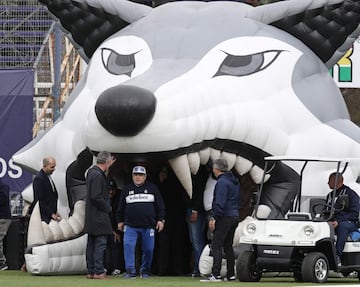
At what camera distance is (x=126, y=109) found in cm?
1416

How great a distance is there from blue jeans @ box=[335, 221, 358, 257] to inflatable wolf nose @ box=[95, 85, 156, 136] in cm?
232

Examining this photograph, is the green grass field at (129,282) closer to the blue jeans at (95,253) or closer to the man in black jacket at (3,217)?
the blue jeans at (95,253)

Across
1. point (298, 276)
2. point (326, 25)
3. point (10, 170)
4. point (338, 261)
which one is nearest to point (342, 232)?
point (338, 261)

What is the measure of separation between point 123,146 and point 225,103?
117 centimetres

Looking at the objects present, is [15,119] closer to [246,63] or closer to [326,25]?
[246,63]

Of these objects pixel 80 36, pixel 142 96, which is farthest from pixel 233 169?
pixel 80 36

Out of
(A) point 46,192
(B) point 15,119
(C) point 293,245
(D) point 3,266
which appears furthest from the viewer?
(B) point 15,119

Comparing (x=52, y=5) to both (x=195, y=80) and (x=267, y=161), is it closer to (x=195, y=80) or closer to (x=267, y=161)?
(x=195, y=80)

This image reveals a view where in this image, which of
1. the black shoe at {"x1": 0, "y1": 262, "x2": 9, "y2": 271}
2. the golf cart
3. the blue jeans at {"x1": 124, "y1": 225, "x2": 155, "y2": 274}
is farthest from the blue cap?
the black shoe at {"x1": 0, "y1": 262, "x2": 9, "y2": 271}

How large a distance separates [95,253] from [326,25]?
11.9 feet

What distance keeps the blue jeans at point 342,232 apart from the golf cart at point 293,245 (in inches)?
3.0

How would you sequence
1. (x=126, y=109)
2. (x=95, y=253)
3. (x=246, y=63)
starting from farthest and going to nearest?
1. (x=246, y=63)
2. (x=95, y=253)
3. (x=126, y=109)

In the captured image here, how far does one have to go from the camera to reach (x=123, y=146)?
14.5 meters

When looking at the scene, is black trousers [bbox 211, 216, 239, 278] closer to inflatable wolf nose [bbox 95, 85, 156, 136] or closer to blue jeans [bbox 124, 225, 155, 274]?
blue jeans [bbox 124, 225, 155, 274]
